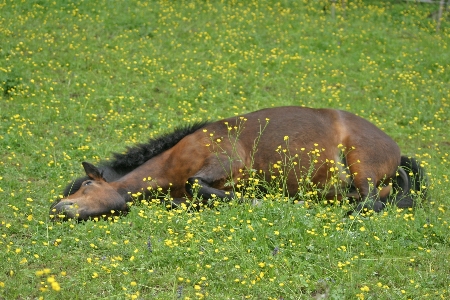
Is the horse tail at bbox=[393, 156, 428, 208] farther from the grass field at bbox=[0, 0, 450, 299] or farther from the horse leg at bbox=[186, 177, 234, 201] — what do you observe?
the horse leg at bbox=[186, 177, 234, 201]

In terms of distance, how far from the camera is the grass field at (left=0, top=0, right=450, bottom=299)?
623cm

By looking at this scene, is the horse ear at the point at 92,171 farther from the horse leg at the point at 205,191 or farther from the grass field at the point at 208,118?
the horse leg at the point at 205,191

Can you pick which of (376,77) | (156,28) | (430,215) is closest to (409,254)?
(430,215)

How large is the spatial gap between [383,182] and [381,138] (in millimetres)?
629

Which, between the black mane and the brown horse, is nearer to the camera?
the brown horse

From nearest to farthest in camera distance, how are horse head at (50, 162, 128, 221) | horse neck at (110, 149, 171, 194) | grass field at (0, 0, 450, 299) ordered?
grass field at (0, 0, 450, 299)
horse head at (50, 162, 128, 221)
horse neck at (110, 149, 171, 194)

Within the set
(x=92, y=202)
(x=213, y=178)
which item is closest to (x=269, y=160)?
(x=213, y=178)

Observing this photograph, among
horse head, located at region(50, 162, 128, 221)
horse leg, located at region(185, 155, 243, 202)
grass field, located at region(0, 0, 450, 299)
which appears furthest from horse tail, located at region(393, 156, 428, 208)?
horse head, located at region(50, 162, 128, 221)

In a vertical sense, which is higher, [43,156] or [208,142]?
[208,142]

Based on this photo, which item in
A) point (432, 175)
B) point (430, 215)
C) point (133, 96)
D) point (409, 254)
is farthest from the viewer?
point (133, 96)

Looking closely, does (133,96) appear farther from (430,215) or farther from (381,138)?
(430,215)

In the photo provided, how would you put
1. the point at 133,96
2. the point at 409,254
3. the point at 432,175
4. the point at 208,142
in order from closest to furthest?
the point at 409,254 < the point at 208,142 < the point at 432,175 < the point at 133,96

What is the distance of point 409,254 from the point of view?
7.01m

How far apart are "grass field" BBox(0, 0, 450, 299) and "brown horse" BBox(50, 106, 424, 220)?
2.37 ft
